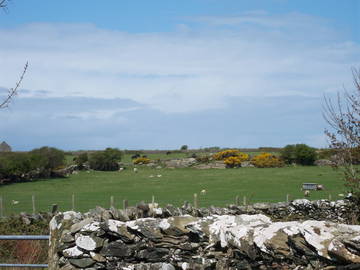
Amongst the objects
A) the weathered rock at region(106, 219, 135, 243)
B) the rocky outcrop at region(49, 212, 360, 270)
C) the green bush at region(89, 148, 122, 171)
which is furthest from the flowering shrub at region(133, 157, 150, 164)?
the weathered rock at region(106, 219, 135, 243)

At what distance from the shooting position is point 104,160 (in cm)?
7262

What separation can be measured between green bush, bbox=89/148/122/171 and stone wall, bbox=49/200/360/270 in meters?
67.2

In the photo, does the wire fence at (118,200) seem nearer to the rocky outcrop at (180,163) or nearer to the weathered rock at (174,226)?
the rocky outcrop at (180,163)

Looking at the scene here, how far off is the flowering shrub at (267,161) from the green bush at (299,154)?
1.37 metres

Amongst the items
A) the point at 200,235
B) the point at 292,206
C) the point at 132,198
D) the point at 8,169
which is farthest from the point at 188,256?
the point at 8,169

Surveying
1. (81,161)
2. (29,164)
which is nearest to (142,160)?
(81,161)

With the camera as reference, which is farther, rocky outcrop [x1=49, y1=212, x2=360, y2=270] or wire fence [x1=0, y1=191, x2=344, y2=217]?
wire fence [x1=0, y1=191, x2=344, y2=217]

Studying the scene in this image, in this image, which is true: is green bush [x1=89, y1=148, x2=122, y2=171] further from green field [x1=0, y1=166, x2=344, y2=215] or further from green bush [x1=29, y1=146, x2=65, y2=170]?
green bush [x1=29, y1=146, x2=65, y2=170]

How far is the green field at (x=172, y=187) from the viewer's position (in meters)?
42.0

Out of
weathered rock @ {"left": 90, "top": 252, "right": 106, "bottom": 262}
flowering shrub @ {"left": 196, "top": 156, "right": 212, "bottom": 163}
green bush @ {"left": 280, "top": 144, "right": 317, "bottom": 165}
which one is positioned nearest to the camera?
weathered rock @ {"left": 90, "top": 252, "right": 106, "bottom": 262}

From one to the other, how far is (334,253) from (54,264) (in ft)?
11.2

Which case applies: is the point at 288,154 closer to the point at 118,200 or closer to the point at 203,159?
the point at 203,159

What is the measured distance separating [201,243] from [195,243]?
0.07 metres

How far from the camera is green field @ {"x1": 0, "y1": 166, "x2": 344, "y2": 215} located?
42031mm
